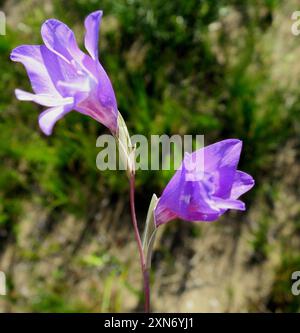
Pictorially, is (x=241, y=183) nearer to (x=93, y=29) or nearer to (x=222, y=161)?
(x=222, y=161)

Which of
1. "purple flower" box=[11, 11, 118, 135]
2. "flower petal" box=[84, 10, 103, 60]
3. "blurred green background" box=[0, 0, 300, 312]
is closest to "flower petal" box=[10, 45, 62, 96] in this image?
"purple flower" box=[11, 11, 118, 135]

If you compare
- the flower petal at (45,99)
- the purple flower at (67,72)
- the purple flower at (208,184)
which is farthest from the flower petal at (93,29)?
the purple flower at (208,184)

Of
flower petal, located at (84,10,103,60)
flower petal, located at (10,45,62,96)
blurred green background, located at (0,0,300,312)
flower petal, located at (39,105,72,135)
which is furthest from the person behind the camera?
blurred green background, located at (0,0,300,312)

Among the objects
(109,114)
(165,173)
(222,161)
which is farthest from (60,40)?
(165,173)

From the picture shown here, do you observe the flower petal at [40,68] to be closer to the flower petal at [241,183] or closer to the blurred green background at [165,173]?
the flower petal at [241,183]

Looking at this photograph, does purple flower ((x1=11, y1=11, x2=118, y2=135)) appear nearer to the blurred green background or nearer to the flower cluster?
the flower cluster
